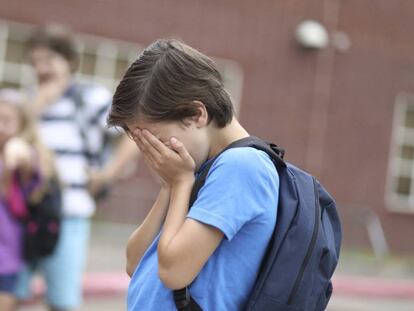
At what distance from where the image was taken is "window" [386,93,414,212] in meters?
19.1

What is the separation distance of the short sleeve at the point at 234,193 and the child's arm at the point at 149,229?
0.35 meters

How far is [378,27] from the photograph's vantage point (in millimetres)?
19094

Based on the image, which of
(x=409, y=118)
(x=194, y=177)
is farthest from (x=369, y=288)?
(x=194, y=177)

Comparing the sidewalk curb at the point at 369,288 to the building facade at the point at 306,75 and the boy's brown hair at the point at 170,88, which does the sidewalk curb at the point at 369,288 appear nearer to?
the building facade at the point at 306,75

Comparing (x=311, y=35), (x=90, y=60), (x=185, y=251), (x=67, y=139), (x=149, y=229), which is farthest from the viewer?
(x=311, y=35)

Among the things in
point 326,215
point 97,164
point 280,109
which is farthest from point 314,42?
point 326,215

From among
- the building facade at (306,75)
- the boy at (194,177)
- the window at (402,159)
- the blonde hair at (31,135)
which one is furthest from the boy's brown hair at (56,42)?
the window at (402,159)

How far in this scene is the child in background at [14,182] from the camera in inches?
192

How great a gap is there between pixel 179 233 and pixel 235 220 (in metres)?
0.14

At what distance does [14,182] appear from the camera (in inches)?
195

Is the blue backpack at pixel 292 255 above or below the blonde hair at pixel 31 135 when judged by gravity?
above

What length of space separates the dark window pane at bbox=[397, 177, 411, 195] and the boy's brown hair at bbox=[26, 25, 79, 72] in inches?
574

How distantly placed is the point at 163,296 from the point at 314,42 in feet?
51.4

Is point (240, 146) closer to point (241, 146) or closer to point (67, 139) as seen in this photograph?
point (241, 146)
